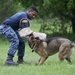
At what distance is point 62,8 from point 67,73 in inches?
618

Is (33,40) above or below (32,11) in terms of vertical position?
below

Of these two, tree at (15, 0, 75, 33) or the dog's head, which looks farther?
tree at (15, 0, 75, 33)

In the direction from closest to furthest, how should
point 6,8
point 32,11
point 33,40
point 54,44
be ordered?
point 32,11, point 33,40, point 54,44, point 6,8

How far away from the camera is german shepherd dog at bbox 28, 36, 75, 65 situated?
11383mm

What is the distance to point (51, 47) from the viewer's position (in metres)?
11.7

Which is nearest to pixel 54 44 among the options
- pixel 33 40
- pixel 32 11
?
pixel 33 40

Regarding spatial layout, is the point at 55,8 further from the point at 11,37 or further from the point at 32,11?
the point at 11,37

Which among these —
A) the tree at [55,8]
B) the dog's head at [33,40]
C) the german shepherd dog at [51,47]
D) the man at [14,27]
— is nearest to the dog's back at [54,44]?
the german shepherd dog at [51,47]

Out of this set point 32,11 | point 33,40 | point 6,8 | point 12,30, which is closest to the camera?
point 32,11

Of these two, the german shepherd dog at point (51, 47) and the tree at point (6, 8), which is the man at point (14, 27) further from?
the tree at point (6, 8)

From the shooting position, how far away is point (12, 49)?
36.5 feet

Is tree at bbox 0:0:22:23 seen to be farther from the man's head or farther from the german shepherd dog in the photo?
the man's head

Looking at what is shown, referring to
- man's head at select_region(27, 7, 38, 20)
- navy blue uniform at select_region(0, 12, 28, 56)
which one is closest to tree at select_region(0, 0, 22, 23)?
navy blue uniform at select_region(0, 12, 28, 56)

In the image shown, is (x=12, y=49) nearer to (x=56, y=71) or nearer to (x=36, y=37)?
(x=36, y=37)
